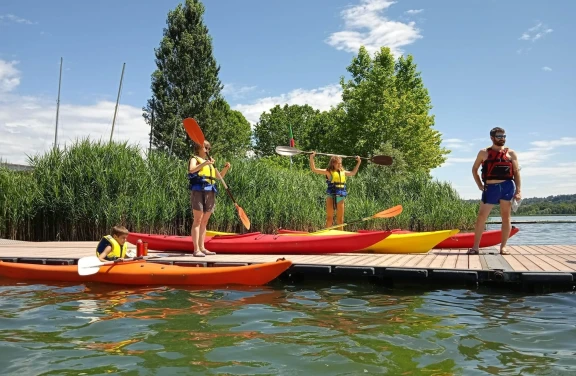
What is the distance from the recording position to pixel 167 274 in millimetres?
4980

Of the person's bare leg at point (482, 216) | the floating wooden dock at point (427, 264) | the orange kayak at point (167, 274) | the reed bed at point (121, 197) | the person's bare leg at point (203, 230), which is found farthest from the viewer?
the reed bed at point (121, 197)

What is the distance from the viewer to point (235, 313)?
12.8 ft

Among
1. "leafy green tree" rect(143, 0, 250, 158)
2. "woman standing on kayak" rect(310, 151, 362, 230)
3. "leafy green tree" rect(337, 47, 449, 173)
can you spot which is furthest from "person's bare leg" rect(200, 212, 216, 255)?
"leafy green tree" rect(143, 0, 250, 158)

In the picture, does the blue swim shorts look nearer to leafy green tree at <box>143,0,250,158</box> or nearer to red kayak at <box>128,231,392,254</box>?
red kayak at <box>128,231,392,254</box>

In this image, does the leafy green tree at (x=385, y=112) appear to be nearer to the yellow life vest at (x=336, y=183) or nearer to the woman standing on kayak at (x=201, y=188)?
the yellow life vest at (x=336, y=183)

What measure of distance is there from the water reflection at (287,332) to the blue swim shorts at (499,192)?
1158mm

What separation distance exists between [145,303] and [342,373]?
2360 millimetres

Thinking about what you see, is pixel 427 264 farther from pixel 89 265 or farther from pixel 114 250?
pixel 89 265

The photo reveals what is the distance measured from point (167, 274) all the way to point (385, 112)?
19.4 metres

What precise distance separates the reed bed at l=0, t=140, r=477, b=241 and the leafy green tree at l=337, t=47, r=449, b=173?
12816mm

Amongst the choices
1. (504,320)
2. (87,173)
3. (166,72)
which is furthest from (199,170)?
(166,72)

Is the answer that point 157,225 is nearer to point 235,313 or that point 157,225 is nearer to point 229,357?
point 235,313

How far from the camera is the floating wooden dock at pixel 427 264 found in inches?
179

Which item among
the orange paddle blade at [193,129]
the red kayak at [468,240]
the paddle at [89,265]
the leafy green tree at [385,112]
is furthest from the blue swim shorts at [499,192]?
the leafy green tree at [385,112]
